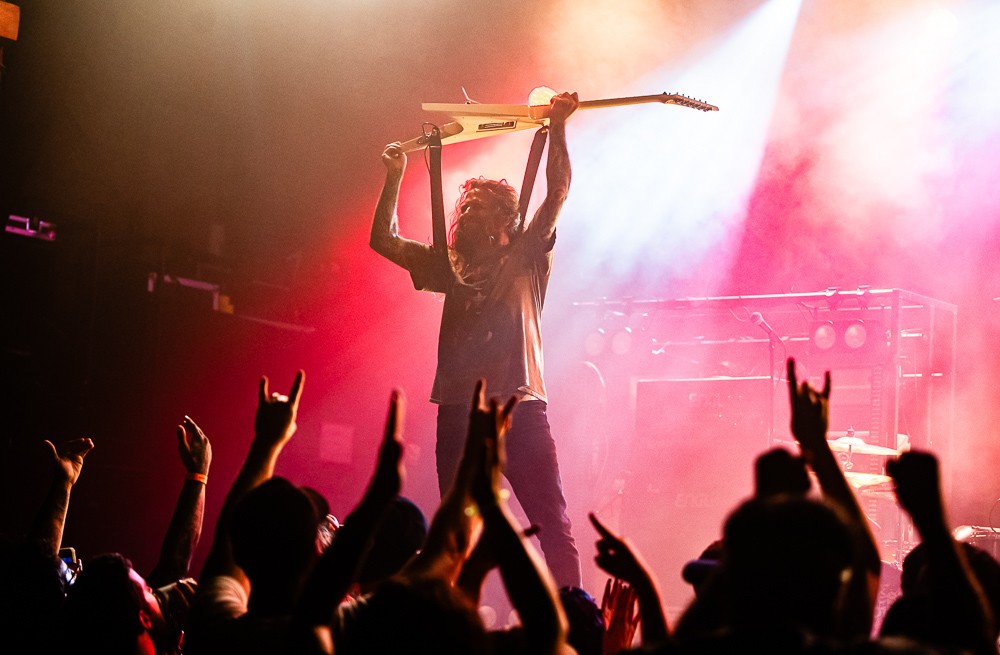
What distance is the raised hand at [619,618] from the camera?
2938 millimetres

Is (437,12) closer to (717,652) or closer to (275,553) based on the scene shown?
(275,553)

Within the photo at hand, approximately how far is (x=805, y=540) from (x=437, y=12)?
785 cm

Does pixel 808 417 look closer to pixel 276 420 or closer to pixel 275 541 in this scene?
pixel 275 541

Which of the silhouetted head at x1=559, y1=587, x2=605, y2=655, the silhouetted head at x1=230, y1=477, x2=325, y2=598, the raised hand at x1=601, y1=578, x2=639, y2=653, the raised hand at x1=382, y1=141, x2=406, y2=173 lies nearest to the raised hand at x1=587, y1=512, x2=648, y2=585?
the silhouetted head at x1=559, y1=587, x2=605, y2=655

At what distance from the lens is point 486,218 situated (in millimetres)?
5168

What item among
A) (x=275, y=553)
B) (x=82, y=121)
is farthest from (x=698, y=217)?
(x=275, y=553)

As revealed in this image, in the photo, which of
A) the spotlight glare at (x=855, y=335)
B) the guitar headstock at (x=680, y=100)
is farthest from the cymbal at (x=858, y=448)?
the guitar headstock at (x=680, y=100)

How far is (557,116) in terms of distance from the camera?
193 inches

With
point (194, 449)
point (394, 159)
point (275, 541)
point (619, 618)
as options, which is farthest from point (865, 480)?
point (275, 541)

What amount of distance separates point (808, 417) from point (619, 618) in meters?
0.90

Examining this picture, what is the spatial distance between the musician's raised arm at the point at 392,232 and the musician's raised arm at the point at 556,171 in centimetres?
62

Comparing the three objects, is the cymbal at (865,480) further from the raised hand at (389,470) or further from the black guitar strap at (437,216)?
the raised hand at (389,470)

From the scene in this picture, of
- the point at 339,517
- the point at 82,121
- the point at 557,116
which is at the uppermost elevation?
the point at 82,121

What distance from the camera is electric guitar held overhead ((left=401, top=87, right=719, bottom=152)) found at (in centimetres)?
530
